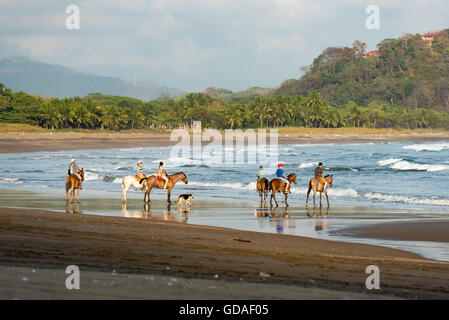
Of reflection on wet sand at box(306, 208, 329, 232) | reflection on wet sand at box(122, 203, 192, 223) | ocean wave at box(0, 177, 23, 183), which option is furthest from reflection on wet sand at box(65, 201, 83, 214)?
ocean wave at box(0, 177, 23, 183)

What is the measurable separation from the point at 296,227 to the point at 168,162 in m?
38.0

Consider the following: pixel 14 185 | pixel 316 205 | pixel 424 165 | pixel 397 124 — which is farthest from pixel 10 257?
pixel 397 124

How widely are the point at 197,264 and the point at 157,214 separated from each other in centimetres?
1088

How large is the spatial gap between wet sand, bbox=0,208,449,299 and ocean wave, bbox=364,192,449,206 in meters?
12.7

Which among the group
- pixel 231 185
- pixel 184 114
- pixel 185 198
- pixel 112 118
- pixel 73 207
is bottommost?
pixel 231 185

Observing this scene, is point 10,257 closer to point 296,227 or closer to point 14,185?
point 296,227

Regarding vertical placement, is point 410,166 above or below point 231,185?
above

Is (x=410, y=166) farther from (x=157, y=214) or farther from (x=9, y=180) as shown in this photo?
(x=157, y=214)

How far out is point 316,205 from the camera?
2345 centimetres

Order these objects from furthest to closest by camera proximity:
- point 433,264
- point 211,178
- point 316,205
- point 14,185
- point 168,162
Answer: point 168,162
point 211,178
point 14,185
point 316,205
point 433,264

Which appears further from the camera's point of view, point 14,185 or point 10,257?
point 14,185

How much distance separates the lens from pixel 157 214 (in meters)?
19.2

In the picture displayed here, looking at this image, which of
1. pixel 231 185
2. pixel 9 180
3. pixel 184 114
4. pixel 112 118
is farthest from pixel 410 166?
pixel 184 114

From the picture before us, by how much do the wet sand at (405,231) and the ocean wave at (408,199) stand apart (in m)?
7.18
